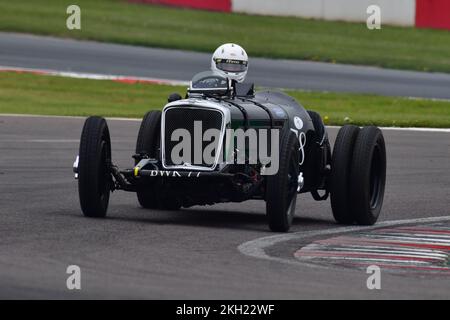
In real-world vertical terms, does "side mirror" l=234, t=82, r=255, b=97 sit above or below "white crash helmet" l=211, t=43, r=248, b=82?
below

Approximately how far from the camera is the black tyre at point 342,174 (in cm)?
1242

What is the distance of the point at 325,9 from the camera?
38.5 meters

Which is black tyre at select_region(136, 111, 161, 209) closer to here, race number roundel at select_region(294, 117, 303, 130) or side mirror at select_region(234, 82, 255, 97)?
side mirror at select_region(234, 82, 255, 97)

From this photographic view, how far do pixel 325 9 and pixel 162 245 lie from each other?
28487 mm

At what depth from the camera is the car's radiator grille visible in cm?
1212

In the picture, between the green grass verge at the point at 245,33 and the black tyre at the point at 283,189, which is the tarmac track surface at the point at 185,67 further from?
the black tyre at the point at 283,189

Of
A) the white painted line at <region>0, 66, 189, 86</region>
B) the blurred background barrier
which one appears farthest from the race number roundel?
the blurred background barrier

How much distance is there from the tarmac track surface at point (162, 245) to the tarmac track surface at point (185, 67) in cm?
1191

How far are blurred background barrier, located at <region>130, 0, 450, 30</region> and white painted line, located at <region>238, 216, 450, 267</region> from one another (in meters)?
24.4

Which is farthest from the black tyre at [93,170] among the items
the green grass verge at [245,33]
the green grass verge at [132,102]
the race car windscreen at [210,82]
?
the green grass verge at [245,33]

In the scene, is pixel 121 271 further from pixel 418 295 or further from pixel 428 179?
pixel 428 179

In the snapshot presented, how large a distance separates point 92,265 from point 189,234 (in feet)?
6.35

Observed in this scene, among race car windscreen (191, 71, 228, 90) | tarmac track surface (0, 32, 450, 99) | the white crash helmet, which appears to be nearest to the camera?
race car windscreen (191, 71, 228, 90)
